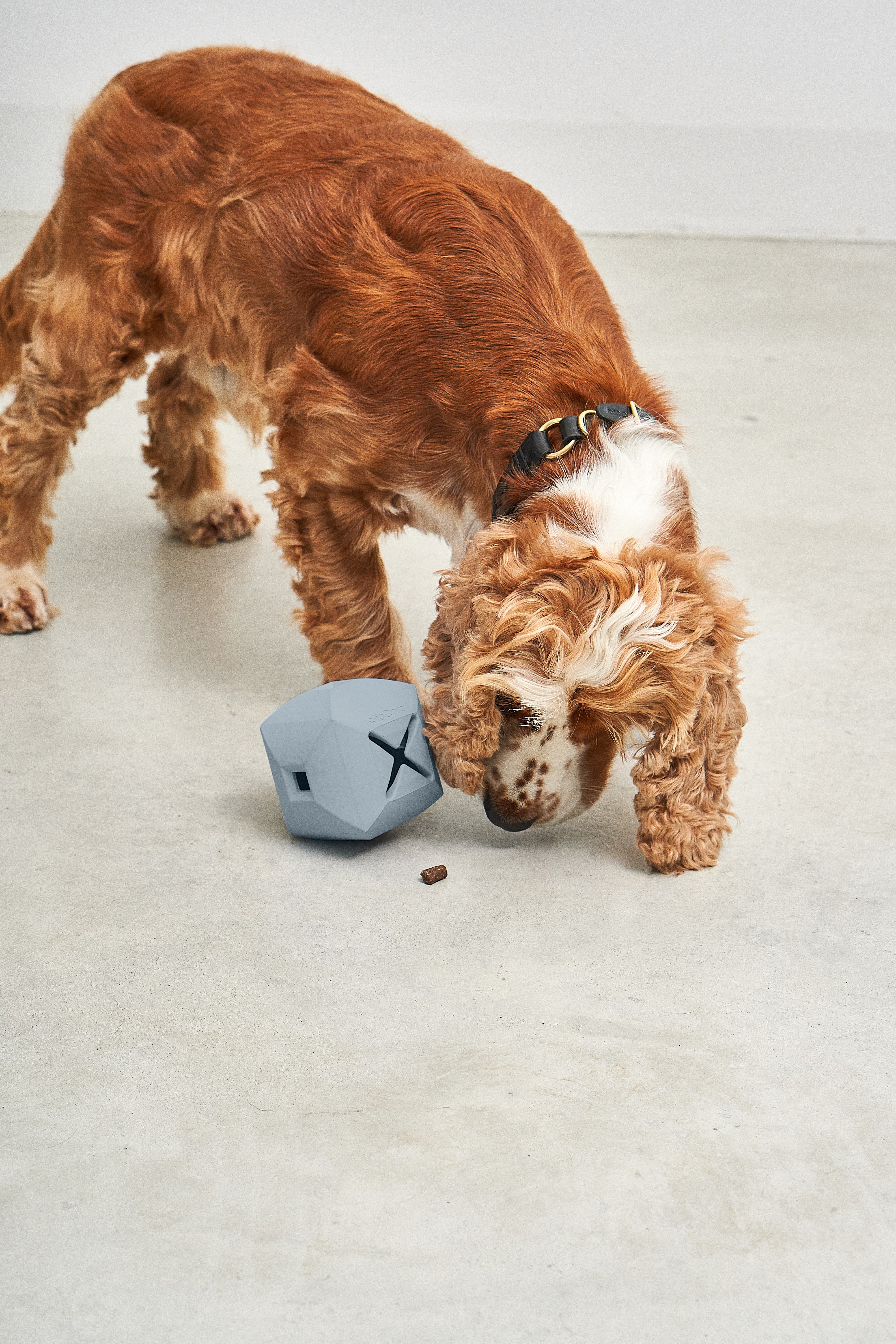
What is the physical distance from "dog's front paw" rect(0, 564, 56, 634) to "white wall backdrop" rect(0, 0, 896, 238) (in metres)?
4.44

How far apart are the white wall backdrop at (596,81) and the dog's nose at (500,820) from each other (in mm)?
5846

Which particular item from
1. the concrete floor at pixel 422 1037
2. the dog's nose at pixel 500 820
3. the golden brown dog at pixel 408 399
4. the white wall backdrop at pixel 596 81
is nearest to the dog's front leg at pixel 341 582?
the golden brown dog at pixel 408 399

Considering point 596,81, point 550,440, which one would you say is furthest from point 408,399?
point 596,81

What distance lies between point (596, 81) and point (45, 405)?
5.25 m

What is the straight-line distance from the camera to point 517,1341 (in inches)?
63.3

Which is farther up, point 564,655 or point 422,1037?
point 564,655

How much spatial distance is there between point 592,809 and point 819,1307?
1.30 metres

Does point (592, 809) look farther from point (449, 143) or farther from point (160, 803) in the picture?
point (449, 143)

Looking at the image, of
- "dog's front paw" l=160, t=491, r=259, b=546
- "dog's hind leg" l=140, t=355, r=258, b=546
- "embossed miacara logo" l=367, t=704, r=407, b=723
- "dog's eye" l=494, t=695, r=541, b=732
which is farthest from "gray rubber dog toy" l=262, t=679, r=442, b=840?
"dog's front paw" l=160, t=491, r=259, b=546

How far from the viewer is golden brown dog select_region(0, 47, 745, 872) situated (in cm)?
233

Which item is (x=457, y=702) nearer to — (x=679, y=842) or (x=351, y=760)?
(x=351, y=760)

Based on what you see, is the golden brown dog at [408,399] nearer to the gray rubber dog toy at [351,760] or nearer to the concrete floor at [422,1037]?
the gray rubber dog toy at [351,760]

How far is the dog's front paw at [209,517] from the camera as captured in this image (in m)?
4.15

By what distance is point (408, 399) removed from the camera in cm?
273
